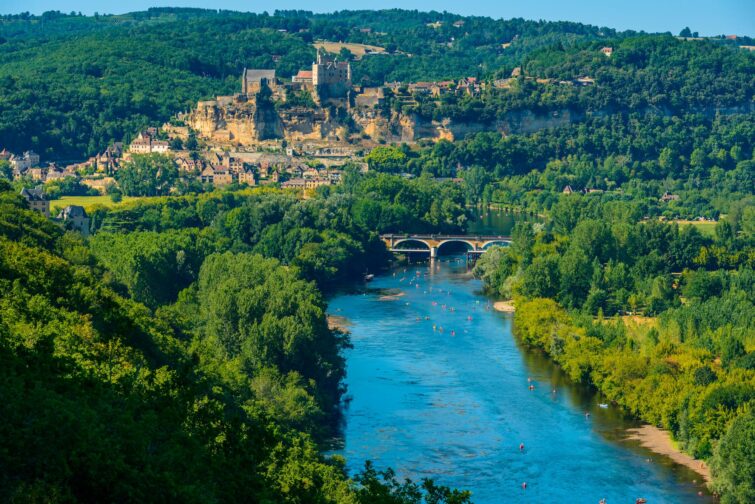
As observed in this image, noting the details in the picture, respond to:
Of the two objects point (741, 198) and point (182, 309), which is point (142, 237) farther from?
point (741, 198)

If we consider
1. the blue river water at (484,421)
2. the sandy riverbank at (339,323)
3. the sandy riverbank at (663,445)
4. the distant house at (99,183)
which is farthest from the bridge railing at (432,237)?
the sandy riverbank at (663,445)

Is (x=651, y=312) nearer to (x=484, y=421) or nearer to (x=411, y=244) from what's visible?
(x=484, y=421)

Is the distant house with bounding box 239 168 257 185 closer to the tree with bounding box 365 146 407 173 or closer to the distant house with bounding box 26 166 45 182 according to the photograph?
the tree with bounding box 365 146 407 173

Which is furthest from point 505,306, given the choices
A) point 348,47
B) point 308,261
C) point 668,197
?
point 348,47

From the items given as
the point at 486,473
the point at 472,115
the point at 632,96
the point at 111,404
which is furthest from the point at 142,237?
the point at 632,96

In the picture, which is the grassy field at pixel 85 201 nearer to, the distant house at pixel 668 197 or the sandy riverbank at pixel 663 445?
the distant house at pixel 668 197

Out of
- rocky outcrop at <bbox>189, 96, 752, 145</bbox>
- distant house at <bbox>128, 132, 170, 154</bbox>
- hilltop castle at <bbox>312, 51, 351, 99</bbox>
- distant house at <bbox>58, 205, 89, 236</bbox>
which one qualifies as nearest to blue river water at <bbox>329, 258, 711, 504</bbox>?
distant house at <bbox>58, 205, 89, 236</bbox>
